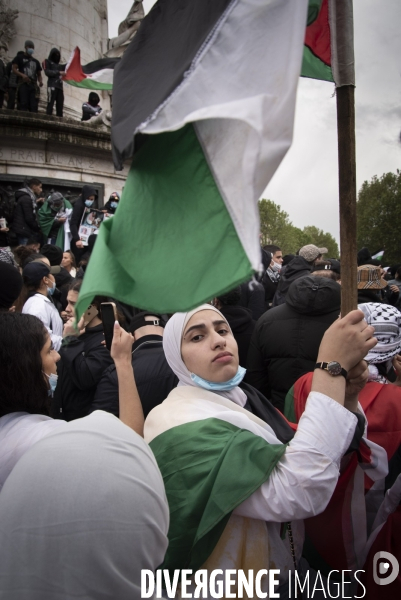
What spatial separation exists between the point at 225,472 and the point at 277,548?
1.30ft

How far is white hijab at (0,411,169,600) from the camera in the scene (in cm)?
102

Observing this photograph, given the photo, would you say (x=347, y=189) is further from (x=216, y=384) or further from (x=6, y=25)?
(x=6, y=25)

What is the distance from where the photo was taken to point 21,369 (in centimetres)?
190

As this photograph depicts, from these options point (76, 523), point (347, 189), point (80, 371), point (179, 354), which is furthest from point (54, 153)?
point (76, 523)

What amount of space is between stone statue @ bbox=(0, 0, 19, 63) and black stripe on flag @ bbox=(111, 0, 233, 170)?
579 inches

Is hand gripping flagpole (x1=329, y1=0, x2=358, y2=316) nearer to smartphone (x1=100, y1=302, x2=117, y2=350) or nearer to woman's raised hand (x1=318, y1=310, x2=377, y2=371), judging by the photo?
woman's raised hand (x1=318, y1=310, x2=377, y2=371)

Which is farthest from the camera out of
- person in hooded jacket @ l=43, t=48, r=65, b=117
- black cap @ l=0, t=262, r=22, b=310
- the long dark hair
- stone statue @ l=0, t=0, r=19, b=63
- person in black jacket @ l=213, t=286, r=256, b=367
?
stone statue @ l=0, t=0, r=19, b=63

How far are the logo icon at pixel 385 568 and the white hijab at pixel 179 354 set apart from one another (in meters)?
0.79

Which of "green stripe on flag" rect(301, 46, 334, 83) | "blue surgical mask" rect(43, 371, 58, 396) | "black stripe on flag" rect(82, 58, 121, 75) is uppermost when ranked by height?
"black stripe on flag" rect(82, 58, 121, 75)

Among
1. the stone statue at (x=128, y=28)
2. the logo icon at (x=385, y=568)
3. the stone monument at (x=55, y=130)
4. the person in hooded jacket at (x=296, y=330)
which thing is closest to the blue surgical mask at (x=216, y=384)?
the logo icon at (x=385, y=568)

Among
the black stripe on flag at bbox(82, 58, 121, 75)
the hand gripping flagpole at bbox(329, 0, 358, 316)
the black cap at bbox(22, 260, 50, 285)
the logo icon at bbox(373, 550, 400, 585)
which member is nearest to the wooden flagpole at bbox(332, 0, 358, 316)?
the hand gripping flagpole at bbox(329, 0, 358, 316)

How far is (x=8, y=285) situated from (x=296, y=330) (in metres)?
1.94

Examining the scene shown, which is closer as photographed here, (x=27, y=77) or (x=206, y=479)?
(x=206, y=479)

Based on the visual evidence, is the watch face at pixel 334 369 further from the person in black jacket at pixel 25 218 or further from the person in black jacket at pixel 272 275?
the person in black jacket at pixel 25 218
